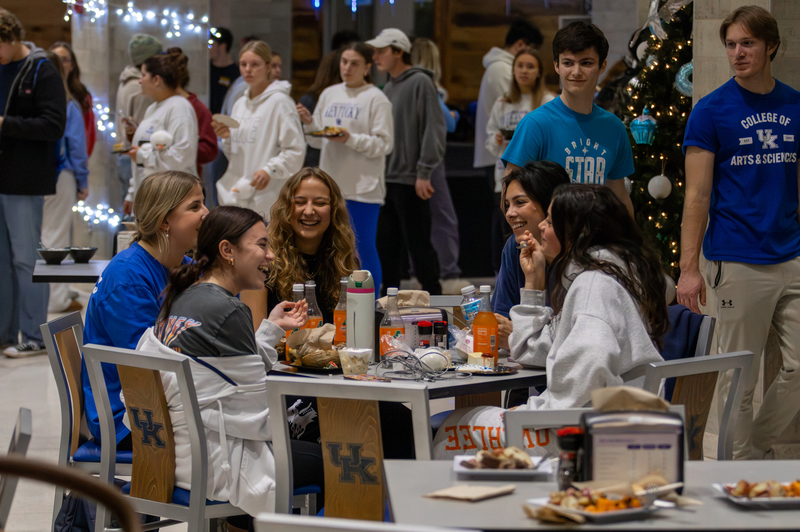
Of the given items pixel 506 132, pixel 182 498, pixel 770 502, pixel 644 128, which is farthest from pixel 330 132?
pixel 770 502

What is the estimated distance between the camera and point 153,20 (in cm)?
827

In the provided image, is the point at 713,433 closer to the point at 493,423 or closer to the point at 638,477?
the point at 493,423

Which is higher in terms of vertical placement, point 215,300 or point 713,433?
point 215,300

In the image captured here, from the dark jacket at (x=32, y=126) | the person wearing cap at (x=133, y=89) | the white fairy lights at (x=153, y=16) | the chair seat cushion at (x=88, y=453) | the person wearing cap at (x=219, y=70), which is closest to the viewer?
the chair seat cushion at (x=88, y=453)

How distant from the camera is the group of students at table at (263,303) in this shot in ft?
7.31

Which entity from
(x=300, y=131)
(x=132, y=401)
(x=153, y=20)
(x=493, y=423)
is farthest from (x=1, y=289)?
(x=493, y=423)

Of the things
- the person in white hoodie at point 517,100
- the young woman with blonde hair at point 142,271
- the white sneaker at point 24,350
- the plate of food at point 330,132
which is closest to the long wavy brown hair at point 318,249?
the young woman with blonde hair at point 142,271

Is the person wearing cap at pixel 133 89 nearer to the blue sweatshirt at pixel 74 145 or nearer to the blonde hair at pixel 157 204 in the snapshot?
the blue sweatshirt at pixel 74 145

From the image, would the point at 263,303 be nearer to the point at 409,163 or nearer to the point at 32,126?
the point at 32,126

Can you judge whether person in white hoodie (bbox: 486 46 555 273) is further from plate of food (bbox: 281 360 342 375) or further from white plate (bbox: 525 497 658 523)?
white plate (bbox: 525 497 658 523)

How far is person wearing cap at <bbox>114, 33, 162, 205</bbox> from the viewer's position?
305 inches

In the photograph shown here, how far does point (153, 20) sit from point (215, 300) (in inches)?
258

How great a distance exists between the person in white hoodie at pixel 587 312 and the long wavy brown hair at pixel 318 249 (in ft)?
3.01

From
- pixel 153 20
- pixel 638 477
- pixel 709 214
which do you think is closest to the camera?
pixel 638 477
